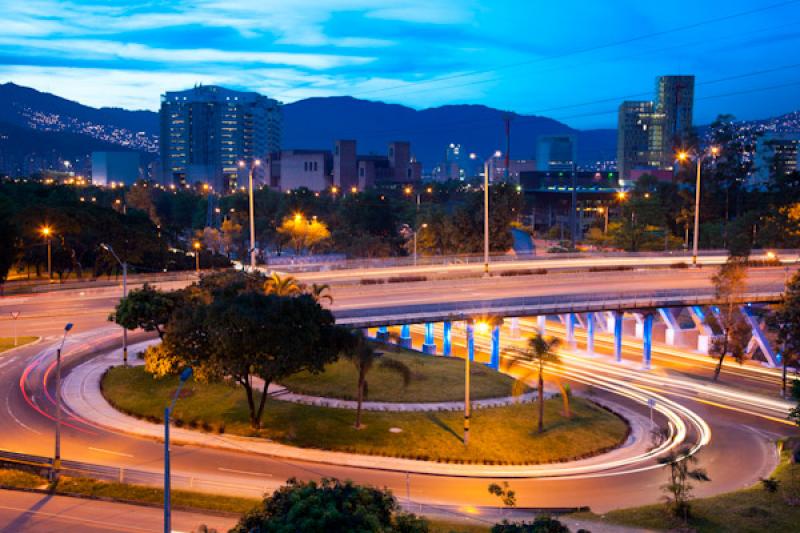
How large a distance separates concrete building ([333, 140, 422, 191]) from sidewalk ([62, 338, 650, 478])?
406ft

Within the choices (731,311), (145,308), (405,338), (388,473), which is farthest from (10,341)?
(731,311)

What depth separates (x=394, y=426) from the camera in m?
35.6

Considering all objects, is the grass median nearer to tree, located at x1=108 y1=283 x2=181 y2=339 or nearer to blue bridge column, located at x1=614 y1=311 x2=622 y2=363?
tree, located at x1=108 y1=283 x2=181 y2=339

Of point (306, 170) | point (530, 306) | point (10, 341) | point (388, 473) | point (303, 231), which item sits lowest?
point (388, 473)

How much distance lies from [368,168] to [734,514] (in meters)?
144

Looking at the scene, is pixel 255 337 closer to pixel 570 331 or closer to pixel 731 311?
pixel 570 331

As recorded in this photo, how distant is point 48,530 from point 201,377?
11029 mm

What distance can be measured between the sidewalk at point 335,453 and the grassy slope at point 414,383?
845 cm

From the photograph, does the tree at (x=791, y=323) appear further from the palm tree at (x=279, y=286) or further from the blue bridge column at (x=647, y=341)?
the palm tree at (x=279, y=286)

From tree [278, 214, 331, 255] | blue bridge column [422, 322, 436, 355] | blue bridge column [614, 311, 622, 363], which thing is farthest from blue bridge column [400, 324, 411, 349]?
tree [278, 214, 331, 255]

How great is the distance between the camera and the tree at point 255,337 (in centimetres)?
3167

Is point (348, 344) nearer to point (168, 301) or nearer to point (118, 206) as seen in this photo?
point (168, 301)

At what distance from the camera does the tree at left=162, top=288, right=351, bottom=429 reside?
31.7 m

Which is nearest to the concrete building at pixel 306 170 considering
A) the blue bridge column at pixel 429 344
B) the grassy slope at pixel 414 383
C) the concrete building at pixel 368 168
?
the concrete building at pixel 368 168
